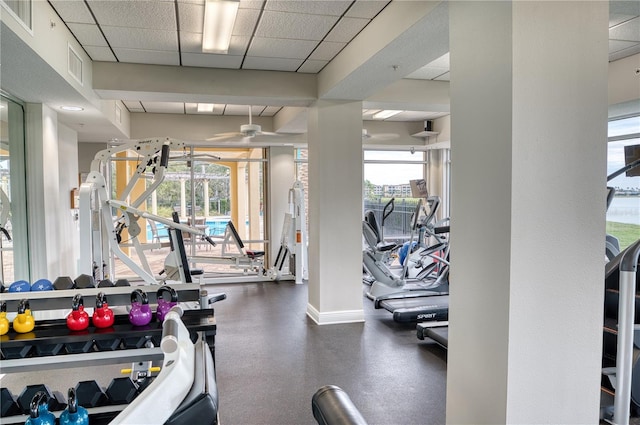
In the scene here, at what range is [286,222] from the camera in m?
7.26

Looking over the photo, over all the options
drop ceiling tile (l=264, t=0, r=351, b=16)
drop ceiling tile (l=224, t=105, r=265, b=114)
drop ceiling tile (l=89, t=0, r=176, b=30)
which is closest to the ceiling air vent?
drop ceiling tile (l=89, t=0, r=176, b=30)

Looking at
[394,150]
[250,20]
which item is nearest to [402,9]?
[250,20]

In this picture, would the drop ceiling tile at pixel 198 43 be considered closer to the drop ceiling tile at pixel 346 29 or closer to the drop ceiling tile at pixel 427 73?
the drop ceiling tile at pixel 346 29

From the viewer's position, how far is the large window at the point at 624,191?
4.56m

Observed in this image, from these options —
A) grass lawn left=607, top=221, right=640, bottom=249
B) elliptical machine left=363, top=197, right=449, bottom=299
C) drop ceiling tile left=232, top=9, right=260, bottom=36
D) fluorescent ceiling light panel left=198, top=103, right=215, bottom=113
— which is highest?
fluorescent ceiling light panel left=198, top=103, right=215, bottom=113

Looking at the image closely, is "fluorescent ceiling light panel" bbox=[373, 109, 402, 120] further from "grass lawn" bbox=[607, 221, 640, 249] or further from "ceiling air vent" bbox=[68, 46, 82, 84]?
"ceiling air vent" bbox=[68, 46, 82, 84]

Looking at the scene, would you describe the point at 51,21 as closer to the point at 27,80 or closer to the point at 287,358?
the point at 27,80

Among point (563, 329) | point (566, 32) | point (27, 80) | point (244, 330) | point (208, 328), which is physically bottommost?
point (244, 330)

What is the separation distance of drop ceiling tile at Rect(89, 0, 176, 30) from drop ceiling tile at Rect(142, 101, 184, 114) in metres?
2.96

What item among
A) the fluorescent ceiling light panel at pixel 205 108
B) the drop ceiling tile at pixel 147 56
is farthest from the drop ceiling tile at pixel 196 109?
the drop ceiling tile at pixel 147 56

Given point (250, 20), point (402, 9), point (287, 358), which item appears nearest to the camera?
point (402, 9)

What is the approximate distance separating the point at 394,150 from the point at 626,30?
496 centimetres

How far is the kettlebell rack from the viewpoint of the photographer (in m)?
2.12

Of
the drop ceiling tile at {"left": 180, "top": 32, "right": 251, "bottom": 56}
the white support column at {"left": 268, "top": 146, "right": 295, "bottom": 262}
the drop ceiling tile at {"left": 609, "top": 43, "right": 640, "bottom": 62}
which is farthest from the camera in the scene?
the white support column at {"left": 268, "top": 146, "right": 295, "bottom": 262}
